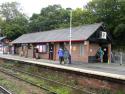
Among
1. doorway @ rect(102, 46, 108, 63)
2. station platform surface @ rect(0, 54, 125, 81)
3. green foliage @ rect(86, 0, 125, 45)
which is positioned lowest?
station platform surface @ rect(0, 54, 125, 81)

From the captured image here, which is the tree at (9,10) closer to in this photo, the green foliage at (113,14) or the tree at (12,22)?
the tree at (12,22)

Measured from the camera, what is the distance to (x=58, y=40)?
3719 cm

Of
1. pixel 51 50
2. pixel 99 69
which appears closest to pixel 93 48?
pixel 51 50

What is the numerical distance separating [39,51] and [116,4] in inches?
893

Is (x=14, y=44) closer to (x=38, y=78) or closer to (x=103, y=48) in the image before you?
(x=103, y=48)

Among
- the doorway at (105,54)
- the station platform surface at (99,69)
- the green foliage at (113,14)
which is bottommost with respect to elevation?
the station platform surface at (99,69)

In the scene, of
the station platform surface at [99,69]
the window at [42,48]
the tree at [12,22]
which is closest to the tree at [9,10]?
the tree at [12,22]

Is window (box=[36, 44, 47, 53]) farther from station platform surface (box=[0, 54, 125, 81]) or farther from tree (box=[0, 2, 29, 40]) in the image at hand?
tree (box=[0, 2, 29, 40])

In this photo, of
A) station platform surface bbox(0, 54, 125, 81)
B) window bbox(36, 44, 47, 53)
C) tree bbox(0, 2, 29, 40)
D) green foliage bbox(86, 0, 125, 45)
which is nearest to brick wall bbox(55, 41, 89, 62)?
station platform surface bbox(0, 54, 125, 81)

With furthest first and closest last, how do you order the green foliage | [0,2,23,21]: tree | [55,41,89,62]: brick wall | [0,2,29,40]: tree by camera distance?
[0,2,23,21]: tree → [0,2,29,40]: tree → the green foliage → [55,41,89,62]: brick wall

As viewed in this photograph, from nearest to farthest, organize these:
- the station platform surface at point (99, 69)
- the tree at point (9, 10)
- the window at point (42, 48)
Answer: the station platform surface at point (99, 69)
the window at point (42, 48)
the tree at point (9, 10)

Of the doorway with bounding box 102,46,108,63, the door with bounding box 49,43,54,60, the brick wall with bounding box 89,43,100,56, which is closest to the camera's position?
the brick wall with bounding box 89,43,100,56

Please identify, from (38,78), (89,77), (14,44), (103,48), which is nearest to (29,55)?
(14,44)

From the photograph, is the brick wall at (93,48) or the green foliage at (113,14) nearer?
the brick wall at (93,48)
